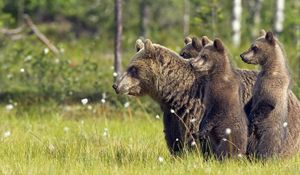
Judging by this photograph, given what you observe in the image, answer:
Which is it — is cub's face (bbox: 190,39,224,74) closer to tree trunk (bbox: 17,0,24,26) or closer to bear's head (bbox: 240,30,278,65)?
bear's head (bbox: 240,30,278,65)

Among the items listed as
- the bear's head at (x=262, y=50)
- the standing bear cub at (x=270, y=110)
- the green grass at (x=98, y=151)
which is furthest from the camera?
the bear's head at (x=262, y=50)

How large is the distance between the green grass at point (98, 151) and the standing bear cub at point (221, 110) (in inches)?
7.1

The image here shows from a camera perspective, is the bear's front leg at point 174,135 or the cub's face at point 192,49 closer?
the bear's front leg at point 174,135

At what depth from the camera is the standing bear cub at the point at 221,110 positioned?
8195mm

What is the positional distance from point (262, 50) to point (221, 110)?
3.29 ft

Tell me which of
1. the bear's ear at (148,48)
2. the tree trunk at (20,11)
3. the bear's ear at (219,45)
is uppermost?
the bear's ear at (219,45)

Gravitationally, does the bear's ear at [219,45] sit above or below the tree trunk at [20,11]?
above

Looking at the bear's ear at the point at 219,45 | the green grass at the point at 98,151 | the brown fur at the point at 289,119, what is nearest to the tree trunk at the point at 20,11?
the green grass at the point at 98,151

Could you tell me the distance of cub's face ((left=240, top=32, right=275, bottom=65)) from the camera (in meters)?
8.79

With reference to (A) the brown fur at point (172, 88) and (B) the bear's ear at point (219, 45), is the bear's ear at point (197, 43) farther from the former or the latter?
(B) the bear's ear at point (219, 45)

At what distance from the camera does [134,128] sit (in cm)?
1129

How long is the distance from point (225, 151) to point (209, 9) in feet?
32.5

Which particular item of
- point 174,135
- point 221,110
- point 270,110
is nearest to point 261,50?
point 270,110

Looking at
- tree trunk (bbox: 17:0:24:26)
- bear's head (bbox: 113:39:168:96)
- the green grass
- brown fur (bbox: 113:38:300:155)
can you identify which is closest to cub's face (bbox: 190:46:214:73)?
brown fur (bbox: 113:38:300:155)
